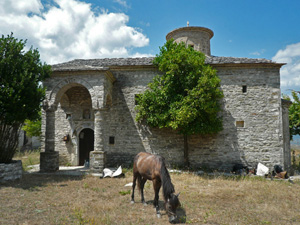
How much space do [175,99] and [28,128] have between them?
44.1 ft

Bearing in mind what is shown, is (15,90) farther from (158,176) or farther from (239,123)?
(239,123)

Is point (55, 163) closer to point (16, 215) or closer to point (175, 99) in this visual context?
point (16, 215)

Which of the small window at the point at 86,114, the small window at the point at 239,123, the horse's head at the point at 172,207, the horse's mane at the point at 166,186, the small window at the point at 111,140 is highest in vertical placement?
the small window at the point at 86,114

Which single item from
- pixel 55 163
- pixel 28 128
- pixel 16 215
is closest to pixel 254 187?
pixel 16 215

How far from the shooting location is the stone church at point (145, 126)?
9914mm

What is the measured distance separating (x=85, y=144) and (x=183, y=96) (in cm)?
653

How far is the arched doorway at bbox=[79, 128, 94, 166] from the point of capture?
11891 mm

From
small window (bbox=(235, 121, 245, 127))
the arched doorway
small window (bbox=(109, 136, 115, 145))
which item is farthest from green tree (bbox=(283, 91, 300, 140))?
the arched doorway

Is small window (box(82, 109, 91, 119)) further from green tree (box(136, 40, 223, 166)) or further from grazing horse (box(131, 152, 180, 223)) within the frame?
grazing horse (box(131, 152, 180, 223))

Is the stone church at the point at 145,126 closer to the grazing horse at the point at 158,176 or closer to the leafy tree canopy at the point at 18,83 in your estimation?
the leafy tree canopy at the point at 18,83

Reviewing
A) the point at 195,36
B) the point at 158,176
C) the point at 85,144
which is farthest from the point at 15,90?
the point at 195,36

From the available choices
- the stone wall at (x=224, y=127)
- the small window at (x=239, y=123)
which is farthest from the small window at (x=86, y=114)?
the small window at (x=239, y=123)

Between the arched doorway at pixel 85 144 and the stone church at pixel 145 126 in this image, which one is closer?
the stone church at pixel 145 126

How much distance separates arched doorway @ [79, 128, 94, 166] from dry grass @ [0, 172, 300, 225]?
3.46 meters
